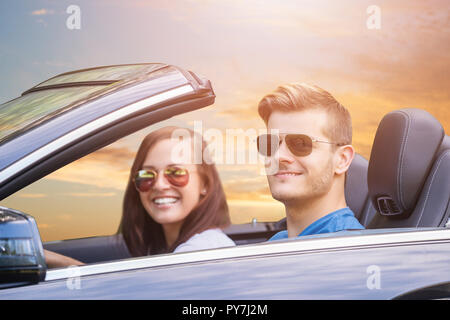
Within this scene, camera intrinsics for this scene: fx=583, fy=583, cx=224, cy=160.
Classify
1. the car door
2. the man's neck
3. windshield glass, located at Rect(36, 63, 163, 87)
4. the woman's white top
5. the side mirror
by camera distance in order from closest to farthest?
the side mirror
the car door
windshield glass, located at Rect(36, 63, 163, 87)
the woman's white top
the man's neck

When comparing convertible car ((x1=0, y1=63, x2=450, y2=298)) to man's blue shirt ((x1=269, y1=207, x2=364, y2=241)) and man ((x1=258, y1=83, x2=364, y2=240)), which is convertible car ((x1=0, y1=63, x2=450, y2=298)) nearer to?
man's blue shirt ((x1=269, y1=207, x2=364, y2=241))

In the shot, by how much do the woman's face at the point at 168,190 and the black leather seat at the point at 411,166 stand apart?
2.44 feet

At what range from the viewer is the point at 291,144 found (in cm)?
197

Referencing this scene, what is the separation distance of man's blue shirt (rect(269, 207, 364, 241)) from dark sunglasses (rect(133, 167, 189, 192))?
42 centimetres

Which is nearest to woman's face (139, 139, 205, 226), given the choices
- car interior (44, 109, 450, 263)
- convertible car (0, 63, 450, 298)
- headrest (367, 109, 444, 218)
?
convertible car (0, 63, 450, 298)

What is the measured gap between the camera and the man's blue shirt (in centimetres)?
191

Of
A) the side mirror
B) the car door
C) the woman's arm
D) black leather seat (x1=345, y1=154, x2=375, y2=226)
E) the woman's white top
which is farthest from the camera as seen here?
black leather seat (x1=345, y1=154, x2=375, y2=226)

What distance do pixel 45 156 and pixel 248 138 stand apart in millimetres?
699

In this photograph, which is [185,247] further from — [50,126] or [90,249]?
[90,249]

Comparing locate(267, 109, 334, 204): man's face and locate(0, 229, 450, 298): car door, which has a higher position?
locate(267, 109, 334, 204): man's face
